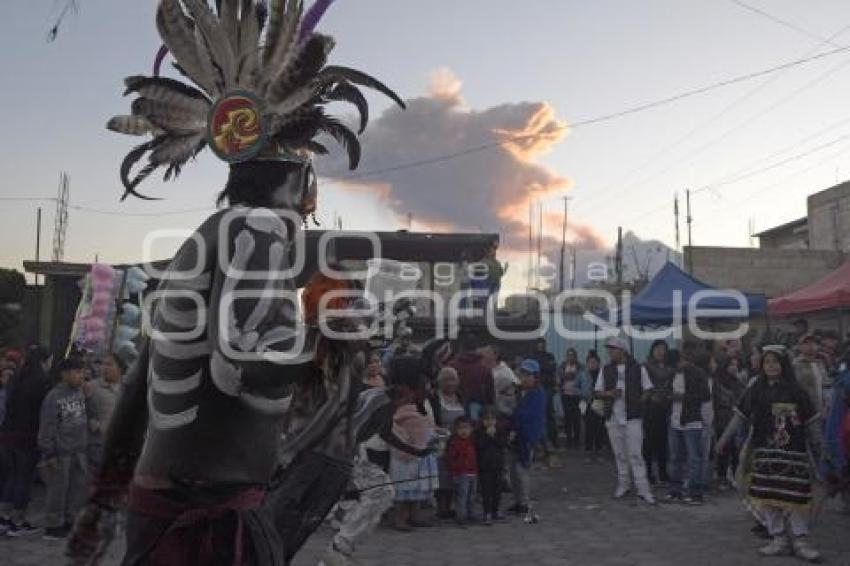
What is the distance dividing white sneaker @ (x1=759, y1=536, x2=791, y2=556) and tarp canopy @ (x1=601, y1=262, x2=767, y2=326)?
7566mm

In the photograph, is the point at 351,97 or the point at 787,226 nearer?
the point at 351,97

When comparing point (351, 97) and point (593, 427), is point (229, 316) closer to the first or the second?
point (351, 97)

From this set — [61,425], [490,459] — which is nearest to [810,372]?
[490,459]

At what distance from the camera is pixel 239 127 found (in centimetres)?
237

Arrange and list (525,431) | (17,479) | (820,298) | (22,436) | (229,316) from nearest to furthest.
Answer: (229,316) → (17,479) → (22,436) → (525,431) → (820,298)

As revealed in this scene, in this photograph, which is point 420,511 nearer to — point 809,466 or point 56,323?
point 809,466

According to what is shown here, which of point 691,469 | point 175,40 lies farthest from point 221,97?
point 691,469

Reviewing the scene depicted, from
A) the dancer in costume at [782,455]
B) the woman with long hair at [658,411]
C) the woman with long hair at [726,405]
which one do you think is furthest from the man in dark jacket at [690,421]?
the dancer in costume at [782,455]

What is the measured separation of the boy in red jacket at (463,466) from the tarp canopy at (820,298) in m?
8.59

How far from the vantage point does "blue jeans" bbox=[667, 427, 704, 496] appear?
1080 centimetres

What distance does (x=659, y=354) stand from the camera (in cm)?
1174

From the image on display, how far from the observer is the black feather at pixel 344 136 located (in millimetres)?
2572

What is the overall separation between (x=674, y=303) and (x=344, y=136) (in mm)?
13646

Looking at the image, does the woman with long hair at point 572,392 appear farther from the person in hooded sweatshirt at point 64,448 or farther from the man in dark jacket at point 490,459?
the person in hooded sweatshirt at point 64,448
